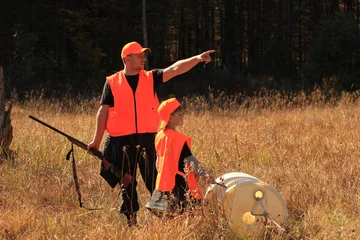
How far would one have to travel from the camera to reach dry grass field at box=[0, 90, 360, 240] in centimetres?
399

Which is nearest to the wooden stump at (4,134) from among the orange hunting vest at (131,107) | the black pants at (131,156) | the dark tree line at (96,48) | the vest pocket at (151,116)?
the black pants at (131,156)

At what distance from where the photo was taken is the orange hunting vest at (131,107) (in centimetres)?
461

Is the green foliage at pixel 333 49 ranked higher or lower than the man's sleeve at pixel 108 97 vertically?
lower

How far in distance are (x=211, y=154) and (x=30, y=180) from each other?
8.13 ft

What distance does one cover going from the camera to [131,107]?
462 cm

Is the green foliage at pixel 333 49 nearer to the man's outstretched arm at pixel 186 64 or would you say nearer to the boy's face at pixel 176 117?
the man's outstretched arm at pixel 186 64

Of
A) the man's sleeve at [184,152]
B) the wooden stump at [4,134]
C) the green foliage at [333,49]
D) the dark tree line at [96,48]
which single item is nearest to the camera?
the man's sleeve at [184,152]

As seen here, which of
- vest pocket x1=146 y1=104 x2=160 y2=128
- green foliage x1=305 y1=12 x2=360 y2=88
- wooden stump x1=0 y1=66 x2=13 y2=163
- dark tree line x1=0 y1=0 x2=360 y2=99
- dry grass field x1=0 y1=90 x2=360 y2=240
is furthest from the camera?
dark tree line x1=0 y1=0 x2=360 y2=99

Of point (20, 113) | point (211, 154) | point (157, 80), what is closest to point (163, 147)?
point (157, 80)

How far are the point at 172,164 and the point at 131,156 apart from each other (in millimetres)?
703

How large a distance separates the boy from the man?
0.46 m

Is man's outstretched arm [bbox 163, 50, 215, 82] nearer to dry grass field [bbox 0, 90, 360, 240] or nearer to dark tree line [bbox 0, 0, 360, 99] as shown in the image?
dry grass field [bbox 0, 90, 360, 240]

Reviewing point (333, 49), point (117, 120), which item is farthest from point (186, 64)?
point (333, 49)

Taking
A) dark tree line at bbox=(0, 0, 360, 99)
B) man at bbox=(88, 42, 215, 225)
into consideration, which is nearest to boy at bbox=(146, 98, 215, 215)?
man at bbox=(88, 42, 215, 225)
